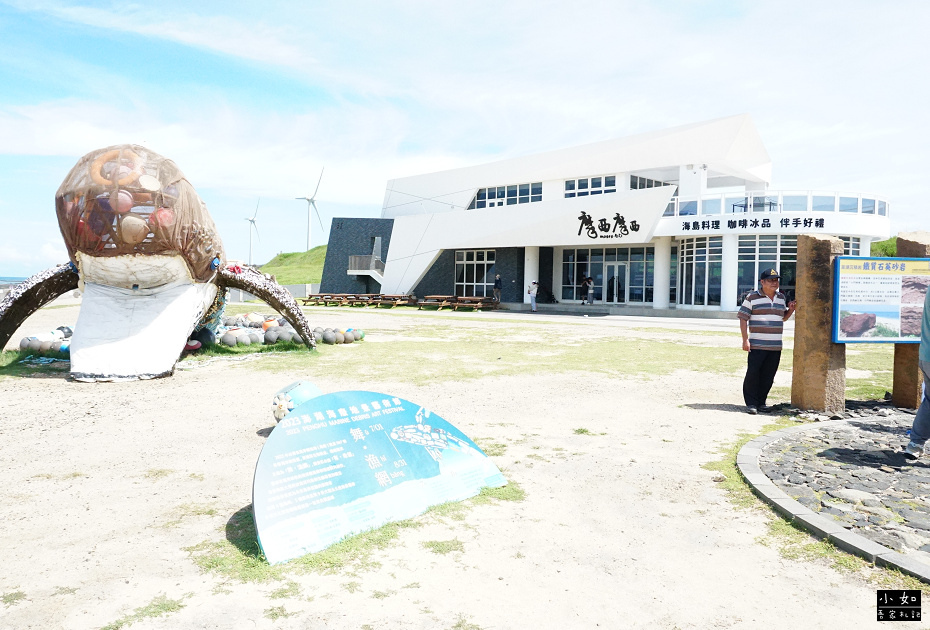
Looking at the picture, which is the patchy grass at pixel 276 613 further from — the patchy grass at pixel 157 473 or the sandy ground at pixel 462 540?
the patchy grass at pixel 157 473

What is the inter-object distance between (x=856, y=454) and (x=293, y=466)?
4.89 metres

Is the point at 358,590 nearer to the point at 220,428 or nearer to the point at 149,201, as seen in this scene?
the point at 220,428

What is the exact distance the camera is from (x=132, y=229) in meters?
9.32

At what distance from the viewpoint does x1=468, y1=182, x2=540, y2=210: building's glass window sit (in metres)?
32.3

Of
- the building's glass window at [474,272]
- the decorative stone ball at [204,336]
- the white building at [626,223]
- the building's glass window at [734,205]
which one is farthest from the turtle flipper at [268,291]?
the building's glass window at [474,272]

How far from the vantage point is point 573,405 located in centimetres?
787

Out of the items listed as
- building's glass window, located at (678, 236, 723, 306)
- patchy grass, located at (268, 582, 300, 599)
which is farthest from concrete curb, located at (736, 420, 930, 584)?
building's glass window, located at (678, 236, 723, 306)

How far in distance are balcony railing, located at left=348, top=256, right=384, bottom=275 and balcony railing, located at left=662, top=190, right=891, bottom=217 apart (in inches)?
746

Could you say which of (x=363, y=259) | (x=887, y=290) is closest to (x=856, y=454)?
(x=887, y=290)

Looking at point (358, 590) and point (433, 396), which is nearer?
point (358, 590)

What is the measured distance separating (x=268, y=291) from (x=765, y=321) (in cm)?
889

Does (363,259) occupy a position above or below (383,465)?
above

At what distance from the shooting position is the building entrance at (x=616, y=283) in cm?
2973

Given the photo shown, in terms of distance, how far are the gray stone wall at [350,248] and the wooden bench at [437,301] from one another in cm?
624
